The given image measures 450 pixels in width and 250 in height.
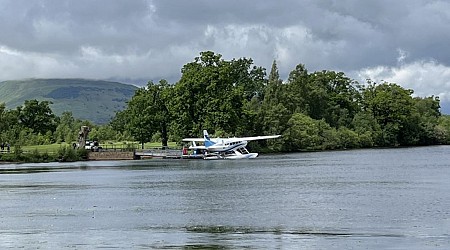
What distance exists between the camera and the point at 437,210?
35.5m

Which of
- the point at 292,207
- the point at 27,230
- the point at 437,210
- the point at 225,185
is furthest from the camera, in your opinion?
the point at 225,185

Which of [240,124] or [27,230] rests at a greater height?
[240,124]

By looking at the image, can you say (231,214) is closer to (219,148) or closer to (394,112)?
(219,148)

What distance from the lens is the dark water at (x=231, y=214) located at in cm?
2680

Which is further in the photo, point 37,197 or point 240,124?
point 240,124

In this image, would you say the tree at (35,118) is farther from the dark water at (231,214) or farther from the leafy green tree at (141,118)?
the dark water at (231,214)

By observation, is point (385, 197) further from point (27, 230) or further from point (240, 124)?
point (240, 124)

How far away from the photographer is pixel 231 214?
1423 inches

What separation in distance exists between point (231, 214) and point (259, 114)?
106 m

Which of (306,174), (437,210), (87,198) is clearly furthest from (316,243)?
(306,174)

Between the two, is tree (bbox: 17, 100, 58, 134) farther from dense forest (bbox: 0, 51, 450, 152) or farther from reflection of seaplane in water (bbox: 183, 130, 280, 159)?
reflection of seaplane in water (bbox: 183, 130, 280, 159)

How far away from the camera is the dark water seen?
87.9 feet

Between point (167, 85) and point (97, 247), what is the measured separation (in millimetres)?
112869

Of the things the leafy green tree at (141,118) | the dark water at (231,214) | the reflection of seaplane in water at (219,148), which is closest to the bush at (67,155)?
the leafy green tree at (141,118)
